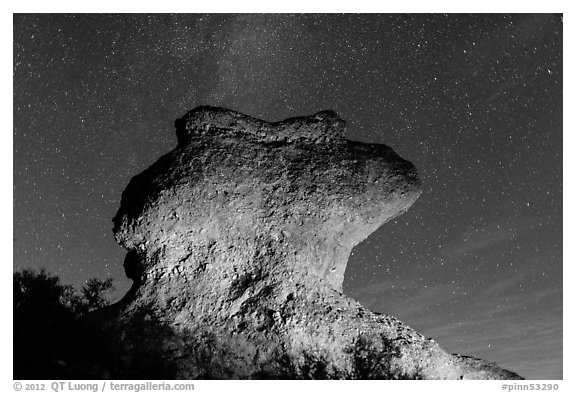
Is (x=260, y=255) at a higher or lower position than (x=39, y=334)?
higher

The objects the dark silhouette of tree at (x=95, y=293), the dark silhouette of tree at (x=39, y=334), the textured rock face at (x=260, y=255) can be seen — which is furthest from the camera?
the dark silhouette of tree at (x=95, y=293)

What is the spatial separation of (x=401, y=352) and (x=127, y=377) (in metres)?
2.94

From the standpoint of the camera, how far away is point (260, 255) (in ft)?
17.5

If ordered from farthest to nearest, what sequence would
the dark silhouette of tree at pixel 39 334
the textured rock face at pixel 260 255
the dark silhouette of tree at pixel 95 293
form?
the dark silhouette of tree at pixel 95 293 → the textured rock face at pixel 260 255 → the dark silhouette of tree at pixel 39 334

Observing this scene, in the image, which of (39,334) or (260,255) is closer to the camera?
(39,334)

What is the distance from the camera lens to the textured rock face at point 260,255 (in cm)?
488

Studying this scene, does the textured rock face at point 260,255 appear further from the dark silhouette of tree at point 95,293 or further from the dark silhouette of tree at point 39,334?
the dark silhouette of tree at point 95,293

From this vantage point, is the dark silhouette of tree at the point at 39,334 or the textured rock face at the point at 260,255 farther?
the textured rock face at the point at 260,255

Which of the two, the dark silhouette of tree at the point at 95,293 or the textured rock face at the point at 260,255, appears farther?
the dark silhouette of tree at the point at 95,293

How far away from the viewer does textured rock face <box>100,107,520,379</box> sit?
16.0 feet

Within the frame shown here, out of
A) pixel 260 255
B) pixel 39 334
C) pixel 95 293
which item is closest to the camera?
pixel 39 334

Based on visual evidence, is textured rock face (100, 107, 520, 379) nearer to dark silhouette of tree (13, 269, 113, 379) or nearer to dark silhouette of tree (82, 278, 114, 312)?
dark silhouette of tree (13, 269, 113, 379)

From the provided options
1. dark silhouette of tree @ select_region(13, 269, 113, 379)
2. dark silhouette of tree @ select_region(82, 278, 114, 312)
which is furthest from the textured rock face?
dark silhouette of tree @ select_region(82, 278, 114, 312)

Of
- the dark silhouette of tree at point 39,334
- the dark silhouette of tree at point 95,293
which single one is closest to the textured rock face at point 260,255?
the dark silhouette of tree at point 39,334
